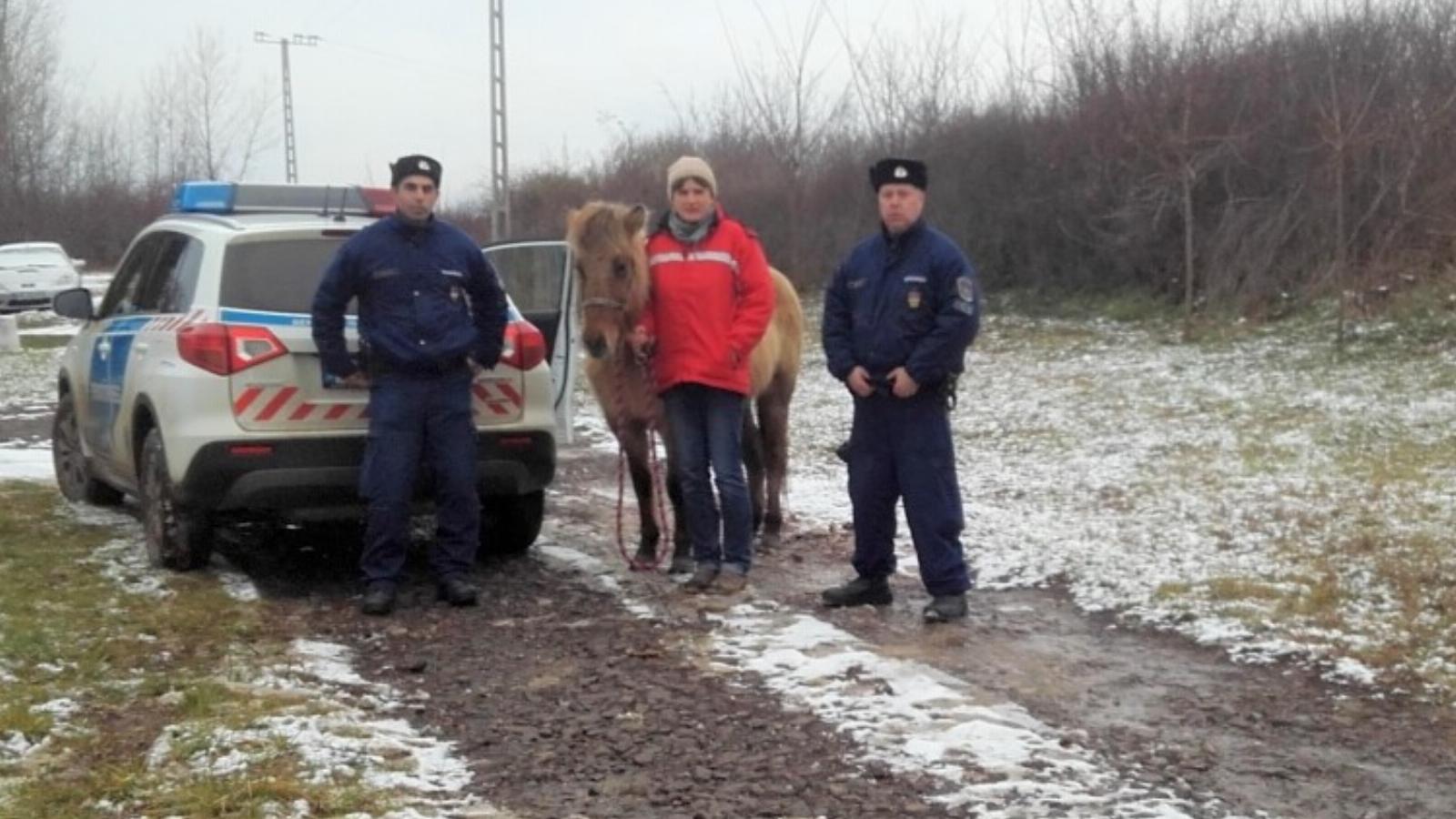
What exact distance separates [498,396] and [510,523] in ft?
3.32

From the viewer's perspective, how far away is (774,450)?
29.3 feet

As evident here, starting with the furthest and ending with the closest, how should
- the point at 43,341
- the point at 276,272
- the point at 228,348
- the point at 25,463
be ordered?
the point at 43,341, the point at 25,463, the point at 276,272, the point at 228,348

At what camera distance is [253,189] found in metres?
8.16

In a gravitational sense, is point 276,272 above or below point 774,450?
above

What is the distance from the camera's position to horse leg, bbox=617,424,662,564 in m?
7.59

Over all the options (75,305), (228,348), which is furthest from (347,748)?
(75,305)

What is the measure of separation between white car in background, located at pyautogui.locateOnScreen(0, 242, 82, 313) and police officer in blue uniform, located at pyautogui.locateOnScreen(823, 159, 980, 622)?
3029 cm

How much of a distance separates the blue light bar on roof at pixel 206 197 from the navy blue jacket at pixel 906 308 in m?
3.34

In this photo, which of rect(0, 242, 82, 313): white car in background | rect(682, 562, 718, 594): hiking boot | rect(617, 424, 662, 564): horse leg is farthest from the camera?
rect(0, 242, 82, 313): white car in background

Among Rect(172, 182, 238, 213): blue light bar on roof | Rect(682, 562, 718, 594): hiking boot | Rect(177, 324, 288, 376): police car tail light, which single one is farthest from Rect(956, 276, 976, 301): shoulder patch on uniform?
Rect(172, 182, 238, 213): blue light bar on roof

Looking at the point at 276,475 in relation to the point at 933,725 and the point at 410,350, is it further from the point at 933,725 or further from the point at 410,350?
the point at 933,725

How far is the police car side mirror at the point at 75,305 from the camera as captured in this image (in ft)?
27.9

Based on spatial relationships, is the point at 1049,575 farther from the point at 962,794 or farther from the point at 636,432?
the point at 962,794

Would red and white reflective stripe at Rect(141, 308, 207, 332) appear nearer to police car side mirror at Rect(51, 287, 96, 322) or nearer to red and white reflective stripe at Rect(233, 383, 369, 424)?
red and white reflective stripe at Rect(233, 383, 369, 424)
